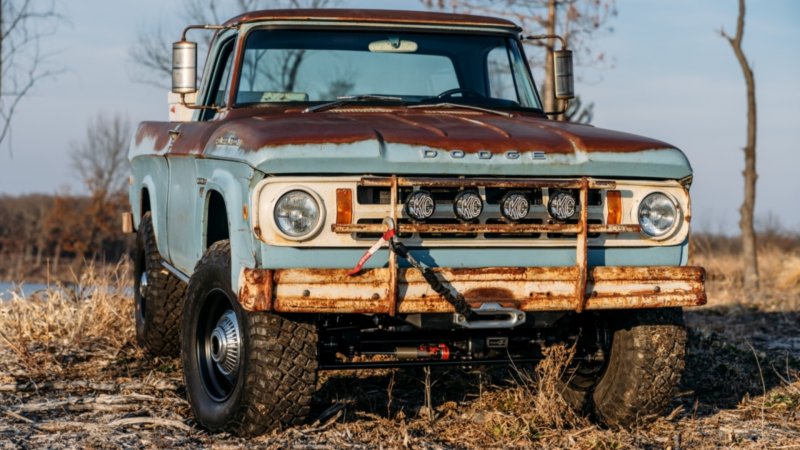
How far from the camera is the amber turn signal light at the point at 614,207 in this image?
516 centimetres

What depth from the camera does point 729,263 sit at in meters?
20.4

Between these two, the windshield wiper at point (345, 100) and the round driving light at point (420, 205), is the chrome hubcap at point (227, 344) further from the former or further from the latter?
the windshield wiper at point (345, 100)

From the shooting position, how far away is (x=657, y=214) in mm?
5262

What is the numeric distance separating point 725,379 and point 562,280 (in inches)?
99.5

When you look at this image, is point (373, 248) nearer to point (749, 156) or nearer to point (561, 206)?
point (561, 206)

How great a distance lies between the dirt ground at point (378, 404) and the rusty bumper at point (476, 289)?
25.5 inches

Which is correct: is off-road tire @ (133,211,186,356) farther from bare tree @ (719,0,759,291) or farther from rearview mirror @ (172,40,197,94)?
bare tree @ (719,0,759,291)

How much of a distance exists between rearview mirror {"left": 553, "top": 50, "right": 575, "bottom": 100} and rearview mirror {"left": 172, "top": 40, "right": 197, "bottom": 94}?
213 cm

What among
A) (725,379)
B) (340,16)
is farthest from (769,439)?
(340,16)

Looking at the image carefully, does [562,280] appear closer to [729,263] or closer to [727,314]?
[727,314]

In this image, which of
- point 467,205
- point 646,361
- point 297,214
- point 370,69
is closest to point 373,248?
point 297,214

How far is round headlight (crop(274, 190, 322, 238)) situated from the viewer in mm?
4746

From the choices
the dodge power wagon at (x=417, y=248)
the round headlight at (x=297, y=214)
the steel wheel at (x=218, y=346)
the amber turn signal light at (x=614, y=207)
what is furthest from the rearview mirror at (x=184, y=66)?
the amber turn signal light at (x=614, y=207)

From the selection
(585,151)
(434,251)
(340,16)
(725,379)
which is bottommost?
(725,379)
